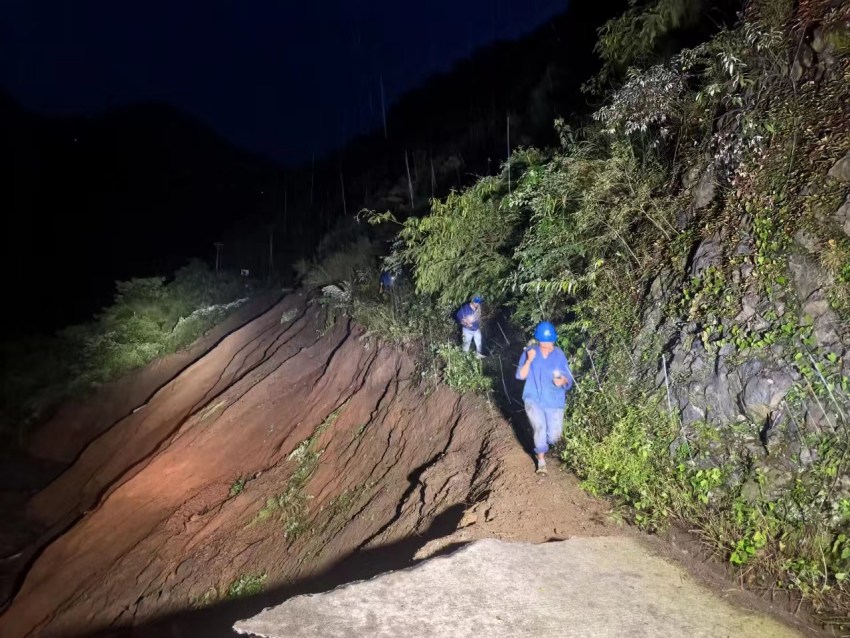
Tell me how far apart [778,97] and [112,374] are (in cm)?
1982

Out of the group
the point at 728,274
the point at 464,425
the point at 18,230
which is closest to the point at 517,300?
the point at 464,425

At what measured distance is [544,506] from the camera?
16.8 feet

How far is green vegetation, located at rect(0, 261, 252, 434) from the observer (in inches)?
721

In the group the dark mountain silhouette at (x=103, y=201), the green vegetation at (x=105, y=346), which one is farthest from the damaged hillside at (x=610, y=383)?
the dark mountain silhouette at (x=103, y=201)

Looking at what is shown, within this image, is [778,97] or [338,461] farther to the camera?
[338,461]

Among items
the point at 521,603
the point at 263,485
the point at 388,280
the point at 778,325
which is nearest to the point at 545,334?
the point at 778,325

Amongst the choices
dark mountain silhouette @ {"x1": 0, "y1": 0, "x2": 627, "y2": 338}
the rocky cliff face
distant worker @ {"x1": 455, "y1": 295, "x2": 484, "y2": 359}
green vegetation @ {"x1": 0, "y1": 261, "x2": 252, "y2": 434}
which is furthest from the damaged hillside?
green vegetation @ {"x1": 0, "y1": 261, "x2": 252, "y2": 434}

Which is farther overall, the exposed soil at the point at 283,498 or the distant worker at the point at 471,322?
the distant worker at the point at 471,322

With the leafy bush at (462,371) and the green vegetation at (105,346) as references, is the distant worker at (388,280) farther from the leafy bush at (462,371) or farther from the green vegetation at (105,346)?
the green vegetation at (105,346)

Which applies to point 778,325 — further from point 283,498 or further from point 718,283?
point 283,498

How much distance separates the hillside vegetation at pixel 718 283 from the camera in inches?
174

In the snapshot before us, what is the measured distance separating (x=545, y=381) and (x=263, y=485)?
5976 mm

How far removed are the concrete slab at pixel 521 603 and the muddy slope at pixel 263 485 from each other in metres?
1.60

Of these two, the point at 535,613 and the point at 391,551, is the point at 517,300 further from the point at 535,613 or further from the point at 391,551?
the point at 535,613
